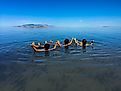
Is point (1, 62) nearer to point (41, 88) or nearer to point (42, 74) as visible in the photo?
point (42, 74)

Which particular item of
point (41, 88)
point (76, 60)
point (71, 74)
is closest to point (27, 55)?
point (76, 60)

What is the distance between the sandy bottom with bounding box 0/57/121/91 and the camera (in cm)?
1645

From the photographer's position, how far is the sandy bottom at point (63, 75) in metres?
16.5

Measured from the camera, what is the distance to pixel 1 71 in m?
20.9

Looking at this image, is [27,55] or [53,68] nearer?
[53,68]

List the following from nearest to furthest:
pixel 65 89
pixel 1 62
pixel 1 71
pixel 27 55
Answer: pixel 65 89 < pixel 1 71 < pixel 1 62 < pixel 27 55

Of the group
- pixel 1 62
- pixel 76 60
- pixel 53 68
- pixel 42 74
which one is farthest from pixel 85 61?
pixel 1 62

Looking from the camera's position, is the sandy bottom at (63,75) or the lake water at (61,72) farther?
the lake water at (61,72)

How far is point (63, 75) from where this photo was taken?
19625 mm

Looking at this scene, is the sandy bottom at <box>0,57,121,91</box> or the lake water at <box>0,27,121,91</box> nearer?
the sandy bottom at <box>0,57,121,91</box>

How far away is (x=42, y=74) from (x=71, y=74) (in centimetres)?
318

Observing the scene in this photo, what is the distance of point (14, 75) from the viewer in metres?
19.7

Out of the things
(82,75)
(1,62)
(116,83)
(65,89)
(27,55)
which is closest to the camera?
(65,89)

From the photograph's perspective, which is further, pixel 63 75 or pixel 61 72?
pixel 61 72
